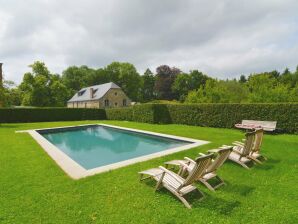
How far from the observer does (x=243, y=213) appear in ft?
14.1

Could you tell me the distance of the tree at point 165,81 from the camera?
66938mm

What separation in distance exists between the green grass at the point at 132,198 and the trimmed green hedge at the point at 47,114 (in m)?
22.0

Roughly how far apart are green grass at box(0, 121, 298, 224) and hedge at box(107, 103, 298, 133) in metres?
8.31

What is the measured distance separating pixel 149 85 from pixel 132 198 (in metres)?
71.9

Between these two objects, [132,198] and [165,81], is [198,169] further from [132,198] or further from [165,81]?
[165,81]

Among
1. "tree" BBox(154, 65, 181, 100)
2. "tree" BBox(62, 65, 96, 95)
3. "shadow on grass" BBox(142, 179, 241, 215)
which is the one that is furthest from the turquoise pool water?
"tree" BBox(62, 65, 96, 95)

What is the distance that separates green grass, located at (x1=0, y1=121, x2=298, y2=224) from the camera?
4137 mm

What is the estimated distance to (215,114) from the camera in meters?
18.4

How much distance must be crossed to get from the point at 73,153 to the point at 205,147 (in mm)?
6690

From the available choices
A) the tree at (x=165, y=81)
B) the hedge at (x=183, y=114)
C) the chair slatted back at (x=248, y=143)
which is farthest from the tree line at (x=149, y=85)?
the chair slatted back at (x=248, y=143)

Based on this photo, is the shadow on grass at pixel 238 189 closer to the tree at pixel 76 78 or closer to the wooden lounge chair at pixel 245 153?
the wooden lounge chair at pixel 245 153

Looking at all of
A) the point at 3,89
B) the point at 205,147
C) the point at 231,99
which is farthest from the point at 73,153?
the point at 231,99

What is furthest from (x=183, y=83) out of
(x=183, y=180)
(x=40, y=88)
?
(x=183, y=180)

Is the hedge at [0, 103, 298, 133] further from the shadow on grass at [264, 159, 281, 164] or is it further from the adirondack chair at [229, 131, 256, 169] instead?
the adirondack chair at [229, 131, 256, 169]
